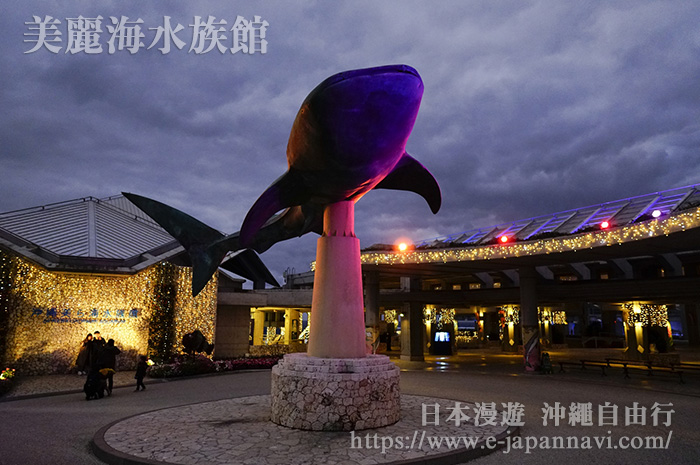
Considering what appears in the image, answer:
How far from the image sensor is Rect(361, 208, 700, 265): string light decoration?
1410 centimetres

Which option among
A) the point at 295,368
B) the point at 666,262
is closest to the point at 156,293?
the point at 295,368

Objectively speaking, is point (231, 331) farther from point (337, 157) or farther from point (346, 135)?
point (346, 135)

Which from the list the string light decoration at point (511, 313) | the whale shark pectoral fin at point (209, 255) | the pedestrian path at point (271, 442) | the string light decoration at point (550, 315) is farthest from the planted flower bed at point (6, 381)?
the string light decoration at point (550, 315)

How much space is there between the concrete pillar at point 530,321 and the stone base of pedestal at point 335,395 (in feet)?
49.6

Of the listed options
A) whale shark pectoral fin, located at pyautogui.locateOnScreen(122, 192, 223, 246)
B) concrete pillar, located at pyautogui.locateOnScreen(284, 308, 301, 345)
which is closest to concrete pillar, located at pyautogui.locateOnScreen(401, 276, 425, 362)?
concrete pillar, located at pyautogui.locateOnScreen(284, 308, 301, 345)

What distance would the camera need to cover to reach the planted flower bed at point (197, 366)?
19047 mm

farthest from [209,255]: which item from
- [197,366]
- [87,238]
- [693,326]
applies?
[693,326]

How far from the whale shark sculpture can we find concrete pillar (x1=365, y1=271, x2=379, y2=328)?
16.7m

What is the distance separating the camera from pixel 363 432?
8.80 metres

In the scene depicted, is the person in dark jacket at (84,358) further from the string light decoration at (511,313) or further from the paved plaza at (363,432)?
A: the string light decoration at (511,313)

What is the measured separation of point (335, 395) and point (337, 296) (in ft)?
7.26

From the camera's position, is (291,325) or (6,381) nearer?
(6,381)

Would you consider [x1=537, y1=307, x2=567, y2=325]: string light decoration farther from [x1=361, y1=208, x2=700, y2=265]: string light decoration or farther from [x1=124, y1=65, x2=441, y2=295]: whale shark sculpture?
[x1=124, y1=65, x2=441, y2=295]: whale shark sculpture

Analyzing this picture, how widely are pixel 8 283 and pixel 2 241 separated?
6.86 feet
